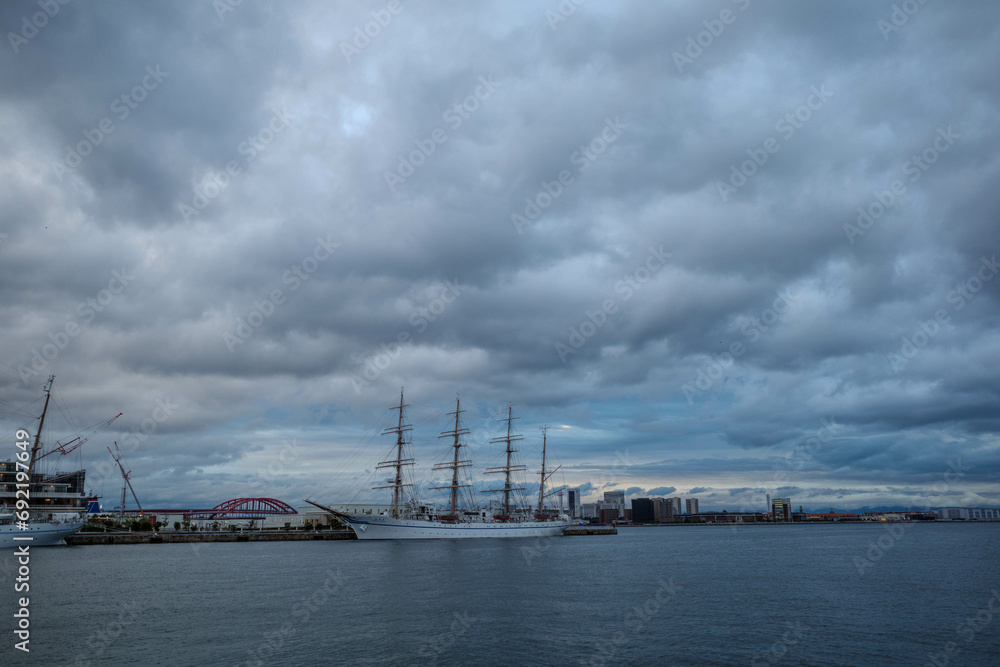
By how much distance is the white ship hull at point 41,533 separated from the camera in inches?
3081

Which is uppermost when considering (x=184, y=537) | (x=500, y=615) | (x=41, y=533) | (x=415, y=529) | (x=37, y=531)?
(x=500, y=615)

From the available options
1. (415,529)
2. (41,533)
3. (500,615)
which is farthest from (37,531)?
(500,615)

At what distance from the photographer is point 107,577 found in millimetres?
50125

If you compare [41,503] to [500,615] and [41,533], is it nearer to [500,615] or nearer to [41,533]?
[41,533]

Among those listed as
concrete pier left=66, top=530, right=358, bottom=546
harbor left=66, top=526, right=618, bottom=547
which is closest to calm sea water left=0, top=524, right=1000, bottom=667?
harbor left=66, top=526, right=618, bottom=547

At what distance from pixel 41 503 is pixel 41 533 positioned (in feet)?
60.1

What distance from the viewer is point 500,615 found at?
35.2 m

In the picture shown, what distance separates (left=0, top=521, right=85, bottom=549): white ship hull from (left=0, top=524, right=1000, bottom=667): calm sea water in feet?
75.9

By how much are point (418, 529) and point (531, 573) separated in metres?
61.1

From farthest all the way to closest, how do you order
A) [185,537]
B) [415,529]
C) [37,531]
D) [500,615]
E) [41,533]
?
[415,529] < [185,537] < [41,533] < [37,531] < [500,615]

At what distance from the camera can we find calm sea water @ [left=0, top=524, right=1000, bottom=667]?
26484 mm

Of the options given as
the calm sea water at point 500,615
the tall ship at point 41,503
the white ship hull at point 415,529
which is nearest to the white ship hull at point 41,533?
the tall ship at point 41,503

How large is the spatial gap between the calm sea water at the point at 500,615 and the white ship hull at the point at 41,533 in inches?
911

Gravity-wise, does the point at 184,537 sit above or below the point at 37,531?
below
